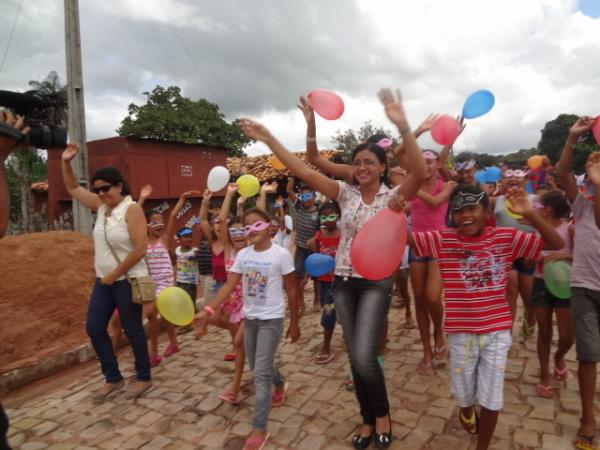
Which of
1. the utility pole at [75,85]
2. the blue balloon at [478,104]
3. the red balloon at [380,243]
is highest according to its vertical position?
the utility pole at [75,85]

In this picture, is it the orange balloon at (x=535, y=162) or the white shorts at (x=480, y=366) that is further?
the orange balloon at (x=535, y=162)

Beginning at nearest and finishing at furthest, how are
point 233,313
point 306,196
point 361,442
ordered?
1. point 361,442
2. point 233,313
3. point 306,196

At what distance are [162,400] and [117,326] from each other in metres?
1.50

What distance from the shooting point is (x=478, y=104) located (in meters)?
4.28

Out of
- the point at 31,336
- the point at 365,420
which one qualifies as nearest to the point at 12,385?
the point at 31,336

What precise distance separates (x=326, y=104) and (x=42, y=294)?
500cm

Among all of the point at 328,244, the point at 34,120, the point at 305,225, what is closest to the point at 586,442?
the point at 328,244

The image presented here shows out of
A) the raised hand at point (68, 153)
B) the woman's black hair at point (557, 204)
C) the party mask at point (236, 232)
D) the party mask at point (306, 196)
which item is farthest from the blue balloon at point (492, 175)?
the raised hand at point (68, 153)

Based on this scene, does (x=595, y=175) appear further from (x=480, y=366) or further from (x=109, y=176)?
(x=109, y=176)

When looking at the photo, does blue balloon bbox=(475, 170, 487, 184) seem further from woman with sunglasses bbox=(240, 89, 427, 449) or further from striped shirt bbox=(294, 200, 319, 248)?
woman with sunglasses bbox=(240, 89, 427, 449)

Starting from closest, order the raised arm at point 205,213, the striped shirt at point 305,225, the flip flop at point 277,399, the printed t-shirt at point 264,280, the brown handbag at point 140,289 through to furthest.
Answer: the printed t-shirt at point 264,280, the flip flop at point 277,399, the brown handbag at point 140,289, the raised arm at point 205,213, the striped shirt at point 305,225

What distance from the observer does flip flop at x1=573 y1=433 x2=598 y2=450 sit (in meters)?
2.68

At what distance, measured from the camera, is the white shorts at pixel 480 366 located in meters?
2.39

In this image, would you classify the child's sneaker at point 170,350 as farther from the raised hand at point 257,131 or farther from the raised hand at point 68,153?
the raised hand at point 257,131
